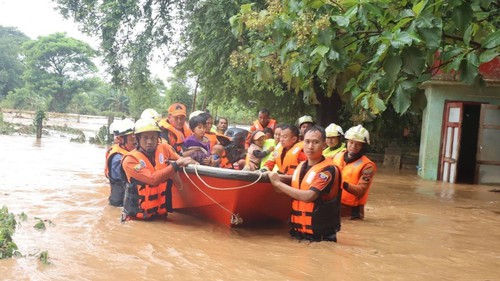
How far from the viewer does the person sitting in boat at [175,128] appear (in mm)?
6789

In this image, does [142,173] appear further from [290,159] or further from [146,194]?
[290,159]

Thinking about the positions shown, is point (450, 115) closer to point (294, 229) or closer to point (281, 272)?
point (294, 229)

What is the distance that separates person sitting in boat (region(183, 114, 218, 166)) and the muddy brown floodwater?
76 cm

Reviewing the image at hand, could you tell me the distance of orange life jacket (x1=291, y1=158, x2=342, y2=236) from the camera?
461cm

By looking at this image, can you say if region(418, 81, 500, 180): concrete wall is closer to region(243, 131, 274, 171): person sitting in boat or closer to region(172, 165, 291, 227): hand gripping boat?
region(243, 131, 274, 171): person sitting in boat

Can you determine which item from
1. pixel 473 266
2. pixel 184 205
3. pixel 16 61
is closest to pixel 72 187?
pixel 184 205

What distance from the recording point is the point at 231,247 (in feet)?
16.8

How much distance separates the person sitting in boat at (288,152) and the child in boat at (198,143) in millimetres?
901

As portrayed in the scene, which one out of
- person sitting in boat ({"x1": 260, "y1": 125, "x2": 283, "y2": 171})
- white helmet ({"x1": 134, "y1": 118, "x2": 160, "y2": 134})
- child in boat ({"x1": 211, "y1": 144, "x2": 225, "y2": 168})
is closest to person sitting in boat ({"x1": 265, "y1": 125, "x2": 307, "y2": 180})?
person sitting in boat ({"x1": 260, "y1": 125, "x2": 283, "y2": 171})

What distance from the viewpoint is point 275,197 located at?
5660 millimetres

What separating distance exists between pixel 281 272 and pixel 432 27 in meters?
2.35

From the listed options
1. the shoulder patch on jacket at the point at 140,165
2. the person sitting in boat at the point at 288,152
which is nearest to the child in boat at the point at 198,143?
the person sitting in boat at the point at 288,152

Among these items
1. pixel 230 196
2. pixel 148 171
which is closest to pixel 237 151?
pixel 230 196

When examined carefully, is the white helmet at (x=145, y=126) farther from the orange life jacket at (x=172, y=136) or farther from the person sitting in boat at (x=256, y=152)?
the person sitting in boat at (x=256, y=152)
